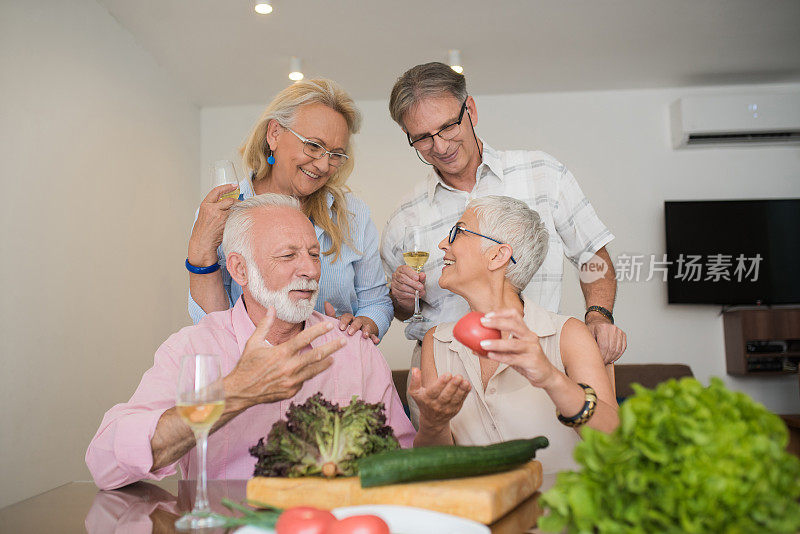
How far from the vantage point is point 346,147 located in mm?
2963

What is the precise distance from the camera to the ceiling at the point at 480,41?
4.95m

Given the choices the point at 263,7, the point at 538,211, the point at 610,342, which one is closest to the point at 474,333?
the point at 610,342

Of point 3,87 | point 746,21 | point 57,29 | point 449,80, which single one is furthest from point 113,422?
point 746,21

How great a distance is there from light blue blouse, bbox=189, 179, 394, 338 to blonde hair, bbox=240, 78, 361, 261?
0.05 meters

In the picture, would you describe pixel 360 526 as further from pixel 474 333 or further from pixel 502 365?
pixel 502 365

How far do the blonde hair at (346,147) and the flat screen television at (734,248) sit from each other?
465cm

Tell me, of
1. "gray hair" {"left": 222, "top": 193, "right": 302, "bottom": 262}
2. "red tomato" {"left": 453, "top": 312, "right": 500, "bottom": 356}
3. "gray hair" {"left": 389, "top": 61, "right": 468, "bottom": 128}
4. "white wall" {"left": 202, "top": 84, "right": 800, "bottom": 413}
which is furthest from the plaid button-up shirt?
"white wall" {"left": 202, "top": 84, "right": 800, "bottom": 413}

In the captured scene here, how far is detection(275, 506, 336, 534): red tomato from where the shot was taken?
41.0 inches

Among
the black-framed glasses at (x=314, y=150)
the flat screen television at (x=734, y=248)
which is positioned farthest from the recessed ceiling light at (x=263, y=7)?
the flat screen television at (x=734, y=248)

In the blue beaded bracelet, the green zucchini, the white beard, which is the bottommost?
the green zucchini

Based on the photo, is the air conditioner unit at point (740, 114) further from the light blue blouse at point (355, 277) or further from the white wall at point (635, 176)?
the light blue blouse at point (355, 277)

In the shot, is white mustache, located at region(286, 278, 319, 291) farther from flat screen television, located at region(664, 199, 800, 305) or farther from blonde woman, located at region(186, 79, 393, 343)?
flat screen television, located at region(664, 199, 800, 305)

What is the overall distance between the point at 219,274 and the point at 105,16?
11.0 ft

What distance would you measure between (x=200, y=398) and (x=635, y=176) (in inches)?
248
